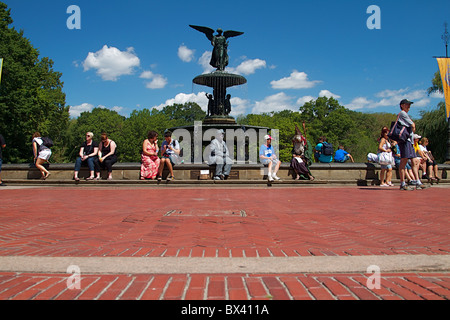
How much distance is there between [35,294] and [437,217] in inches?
205

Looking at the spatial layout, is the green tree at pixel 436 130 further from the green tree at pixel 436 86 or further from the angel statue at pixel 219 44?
the angel statue at pixel 219 44

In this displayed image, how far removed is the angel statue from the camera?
18614mm

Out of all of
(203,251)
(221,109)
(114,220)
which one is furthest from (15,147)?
(203,251)

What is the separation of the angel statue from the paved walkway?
14.6 meters

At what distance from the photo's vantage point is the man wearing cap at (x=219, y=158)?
11320 mm

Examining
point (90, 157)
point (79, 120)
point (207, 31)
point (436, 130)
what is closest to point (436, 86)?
point (436, 130)

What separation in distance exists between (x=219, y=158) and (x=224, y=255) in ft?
27.3

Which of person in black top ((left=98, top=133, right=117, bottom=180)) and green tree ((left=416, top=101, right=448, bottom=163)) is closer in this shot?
person in black top ((left=98, top=133, right=117, bottom=180))

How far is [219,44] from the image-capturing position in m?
18.7

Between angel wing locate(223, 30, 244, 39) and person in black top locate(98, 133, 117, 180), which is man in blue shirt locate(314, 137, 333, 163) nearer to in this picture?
angel wing locate(223, 30, 244, 39)

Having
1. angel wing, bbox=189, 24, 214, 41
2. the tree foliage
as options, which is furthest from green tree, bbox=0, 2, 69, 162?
angel wing, bbox=189, 24, 214, 41

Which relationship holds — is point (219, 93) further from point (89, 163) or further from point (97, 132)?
point (97, 132)

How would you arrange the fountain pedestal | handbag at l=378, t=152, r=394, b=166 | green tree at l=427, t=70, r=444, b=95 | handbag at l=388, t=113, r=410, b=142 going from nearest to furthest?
handbag at l=388, t=113, r=410, b=142, handbag at l=378, t=152, r=394, b=166, the fountain pedestal, green tree at l=427, t=70, r=444, b=95

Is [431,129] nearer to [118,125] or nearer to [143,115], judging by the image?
[143,115]
